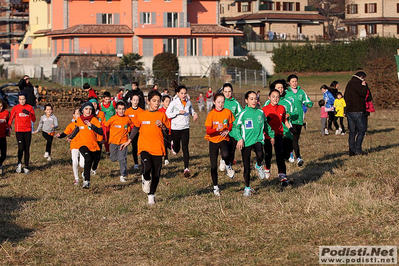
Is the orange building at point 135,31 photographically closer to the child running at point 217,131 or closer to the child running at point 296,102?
the child running at point 296,102

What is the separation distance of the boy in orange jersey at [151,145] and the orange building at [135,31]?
61.4 m

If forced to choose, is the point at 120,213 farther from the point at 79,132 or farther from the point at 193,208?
the point at 79,132

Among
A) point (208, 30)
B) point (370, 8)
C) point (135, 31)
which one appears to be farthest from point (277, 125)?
point (370, 8)

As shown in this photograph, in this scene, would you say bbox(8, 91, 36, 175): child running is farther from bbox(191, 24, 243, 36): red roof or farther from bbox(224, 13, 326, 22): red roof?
bbox(224, 13, 326, 22): red roof

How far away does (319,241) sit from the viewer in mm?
8336

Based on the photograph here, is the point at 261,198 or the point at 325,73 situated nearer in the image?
the point at 261,198

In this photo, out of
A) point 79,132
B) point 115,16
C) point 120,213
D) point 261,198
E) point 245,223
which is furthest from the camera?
point 115,16

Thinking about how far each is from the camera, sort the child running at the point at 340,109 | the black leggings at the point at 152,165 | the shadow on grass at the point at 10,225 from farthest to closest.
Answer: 1. the child running at the point at 340,109
2. the black leggings at the point at 152,165
3. the shadow on grass at the point at 10,225

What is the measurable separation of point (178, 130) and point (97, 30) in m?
59.3

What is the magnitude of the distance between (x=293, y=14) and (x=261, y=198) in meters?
81.9

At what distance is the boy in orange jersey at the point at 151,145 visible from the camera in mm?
11500

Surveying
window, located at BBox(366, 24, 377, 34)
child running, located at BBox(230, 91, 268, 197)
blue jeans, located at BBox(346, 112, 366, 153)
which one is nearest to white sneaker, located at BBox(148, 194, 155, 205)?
child running, located at BBox(230, 91, 268, 197)

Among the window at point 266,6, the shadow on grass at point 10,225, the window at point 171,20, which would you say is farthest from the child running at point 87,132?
the window at point 266,6

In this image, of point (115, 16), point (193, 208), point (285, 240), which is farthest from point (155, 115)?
point (115, 16)
